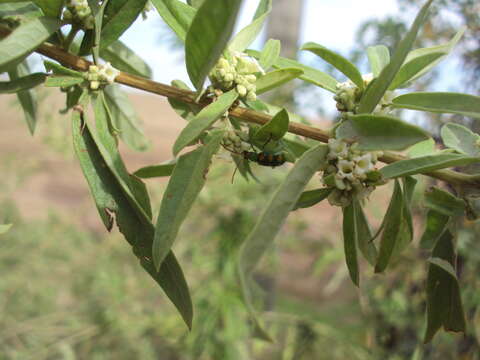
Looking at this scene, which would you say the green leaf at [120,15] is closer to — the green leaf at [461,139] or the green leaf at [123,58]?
the green leaf at [123,58]

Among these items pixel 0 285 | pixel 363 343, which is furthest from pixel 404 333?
pixel 0 285

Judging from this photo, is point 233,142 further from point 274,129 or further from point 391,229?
point 391,229

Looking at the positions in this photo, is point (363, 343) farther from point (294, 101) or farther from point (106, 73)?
point (106, 73)

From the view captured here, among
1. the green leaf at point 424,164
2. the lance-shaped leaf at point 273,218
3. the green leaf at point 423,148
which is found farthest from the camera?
the green leaf at point 423,148

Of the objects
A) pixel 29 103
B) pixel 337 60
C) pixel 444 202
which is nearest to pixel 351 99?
pixel 337 60

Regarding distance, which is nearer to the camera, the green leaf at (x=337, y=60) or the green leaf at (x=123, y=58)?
the green leaf at (x=337, y=60)

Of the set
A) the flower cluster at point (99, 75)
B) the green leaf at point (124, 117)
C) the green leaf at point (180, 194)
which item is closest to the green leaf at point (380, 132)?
the green leaf at point (180, 194)
